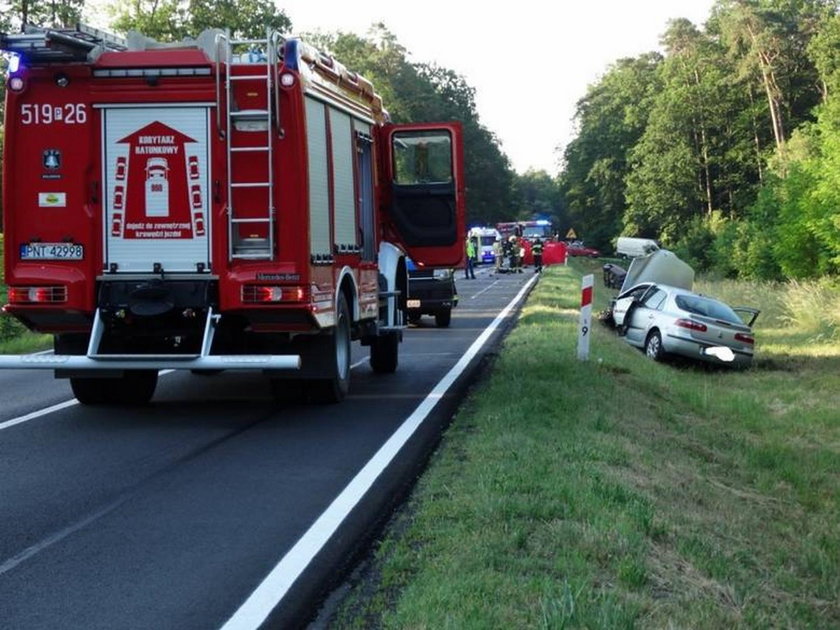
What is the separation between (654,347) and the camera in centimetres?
2178

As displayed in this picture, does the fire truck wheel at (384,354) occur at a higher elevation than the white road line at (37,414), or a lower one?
higher

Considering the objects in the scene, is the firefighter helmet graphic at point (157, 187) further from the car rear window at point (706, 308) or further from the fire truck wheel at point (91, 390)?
the car rear window at point (706, 308)

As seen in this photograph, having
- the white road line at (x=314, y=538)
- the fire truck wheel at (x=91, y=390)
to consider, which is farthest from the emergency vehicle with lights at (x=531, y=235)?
the white road line at (x=314, y=538)

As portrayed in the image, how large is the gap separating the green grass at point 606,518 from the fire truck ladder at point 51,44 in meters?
4.77

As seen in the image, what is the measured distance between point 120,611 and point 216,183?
19.0 ft

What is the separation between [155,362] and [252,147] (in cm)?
213

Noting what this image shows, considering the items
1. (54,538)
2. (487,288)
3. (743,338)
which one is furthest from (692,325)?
(487,288)

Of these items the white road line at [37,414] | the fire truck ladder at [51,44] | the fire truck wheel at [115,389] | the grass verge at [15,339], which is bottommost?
the white road line at [37,414]

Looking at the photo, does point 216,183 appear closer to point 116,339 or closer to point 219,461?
point 116,339

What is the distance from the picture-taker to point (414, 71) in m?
104

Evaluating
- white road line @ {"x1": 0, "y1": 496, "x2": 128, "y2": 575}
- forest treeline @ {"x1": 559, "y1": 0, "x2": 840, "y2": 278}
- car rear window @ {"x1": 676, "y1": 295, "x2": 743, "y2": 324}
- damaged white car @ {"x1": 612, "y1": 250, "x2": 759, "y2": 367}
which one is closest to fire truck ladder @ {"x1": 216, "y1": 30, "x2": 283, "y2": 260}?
white road line @ {"x1": 0, "y1": 496, "x2": 128, "y2": 575}

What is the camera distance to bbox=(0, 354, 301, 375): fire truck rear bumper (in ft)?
33.6

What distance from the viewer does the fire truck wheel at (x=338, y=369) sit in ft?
38.5

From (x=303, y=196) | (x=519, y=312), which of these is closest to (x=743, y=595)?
(x=303, y=196)
